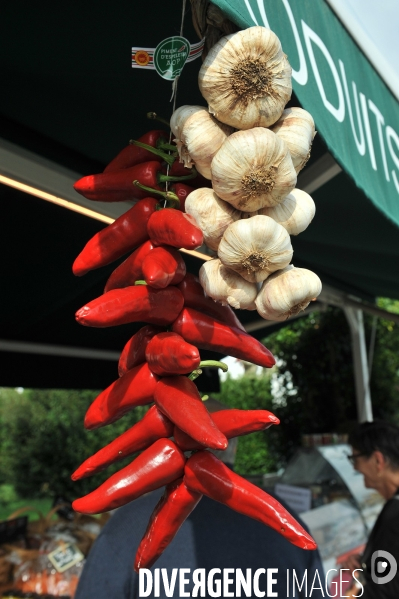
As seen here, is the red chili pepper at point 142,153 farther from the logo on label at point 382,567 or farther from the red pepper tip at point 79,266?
the logo on label at point 382,567

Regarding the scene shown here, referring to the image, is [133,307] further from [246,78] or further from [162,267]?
[246,78]

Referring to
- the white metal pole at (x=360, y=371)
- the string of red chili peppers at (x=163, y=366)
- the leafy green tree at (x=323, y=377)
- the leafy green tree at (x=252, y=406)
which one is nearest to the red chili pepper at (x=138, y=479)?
the string of red chili peppers at (x=163, y=366)

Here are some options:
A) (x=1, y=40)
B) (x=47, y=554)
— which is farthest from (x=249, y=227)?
(x=47, y=554)

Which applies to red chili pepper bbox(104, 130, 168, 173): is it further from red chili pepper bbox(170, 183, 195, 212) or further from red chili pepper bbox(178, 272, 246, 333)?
red chili pepper bbox(178, 272, 246, 333)

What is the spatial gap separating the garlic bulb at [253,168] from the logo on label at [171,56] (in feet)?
0.71

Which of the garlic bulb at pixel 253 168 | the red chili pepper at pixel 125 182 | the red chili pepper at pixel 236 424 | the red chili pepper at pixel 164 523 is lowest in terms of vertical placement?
the red chili pepper at pixel 164 523

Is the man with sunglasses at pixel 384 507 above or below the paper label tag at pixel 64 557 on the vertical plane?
below

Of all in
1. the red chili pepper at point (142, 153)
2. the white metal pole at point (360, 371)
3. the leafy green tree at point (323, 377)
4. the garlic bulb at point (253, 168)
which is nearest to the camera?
the garlic bulb at point (253, 168)

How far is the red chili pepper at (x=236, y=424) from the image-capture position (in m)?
0.75

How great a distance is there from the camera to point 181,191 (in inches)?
33.3

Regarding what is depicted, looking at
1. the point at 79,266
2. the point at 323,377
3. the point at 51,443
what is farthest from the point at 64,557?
the point at 51,443

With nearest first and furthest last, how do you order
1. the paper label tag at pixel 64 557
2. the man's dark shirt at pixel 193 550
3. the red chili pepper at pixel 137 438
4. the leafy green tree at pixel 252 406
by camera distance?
the red chili pepper at pixel 137 438 < the man's dark shirt at pixel 193 550 < the paper label tag at pixel 64 557 < the leafy green tree at pixel 252 406

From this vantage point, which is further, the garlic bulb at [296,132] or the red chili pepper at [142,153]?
the red chili pepper at [142,153]

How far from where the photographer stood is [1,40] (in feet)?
4.05
